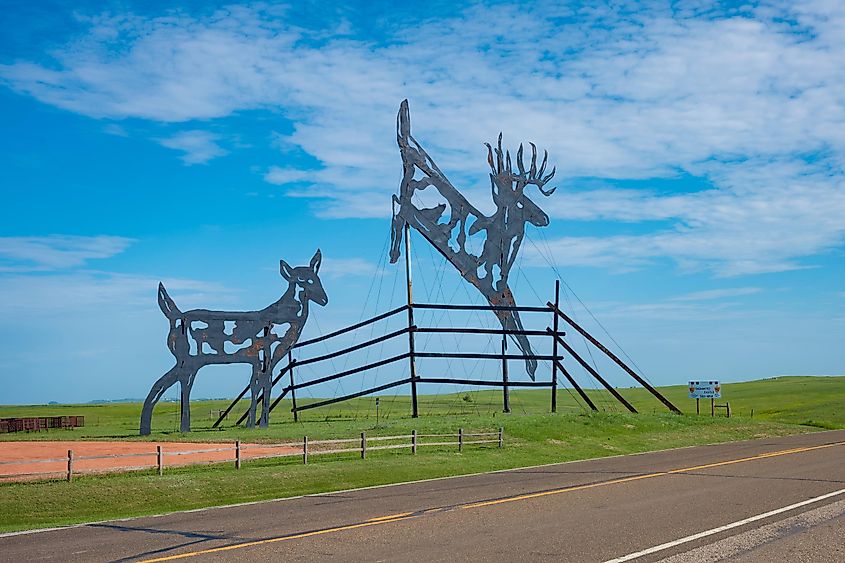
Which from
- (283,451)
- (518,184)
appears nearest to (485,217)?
(518,184)

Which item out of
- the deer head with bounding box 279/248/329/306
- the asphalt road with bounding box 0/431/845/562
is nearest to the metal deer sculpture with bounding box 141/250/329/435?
the deer head with bounding box 279/248/329/306

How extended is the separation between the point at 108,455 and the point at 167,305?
1711 cm

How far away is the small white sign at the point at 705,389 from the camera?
51469mm

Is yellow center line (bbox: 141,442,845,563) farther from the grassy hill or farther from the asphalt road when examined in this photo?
the grassy hill

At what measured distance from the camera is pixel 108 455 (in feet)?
70.7

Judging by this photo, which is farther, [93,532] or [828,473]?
[828,473]

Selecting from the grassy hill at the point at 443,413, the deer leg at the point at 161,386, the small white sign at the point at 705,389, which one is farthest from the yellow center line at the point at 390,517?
the small white sign at the point at 705,389

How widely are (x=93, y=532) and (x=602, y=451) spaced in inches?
906

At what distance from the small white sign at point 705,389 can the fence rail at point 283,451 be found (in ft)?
67.0

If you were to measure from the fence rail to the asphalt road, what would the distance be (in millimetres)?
5813

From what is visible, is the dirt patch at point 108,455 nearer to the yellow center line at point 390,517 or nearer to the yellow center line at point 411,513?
the yellow center line at point 390,517

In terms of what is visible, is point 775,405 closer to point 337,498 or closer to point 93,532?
point 337,498

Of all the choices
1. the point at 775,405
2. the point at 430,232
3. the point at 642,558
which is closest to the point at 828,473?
the point at 642,558

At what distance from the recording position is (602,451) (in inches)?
1334
